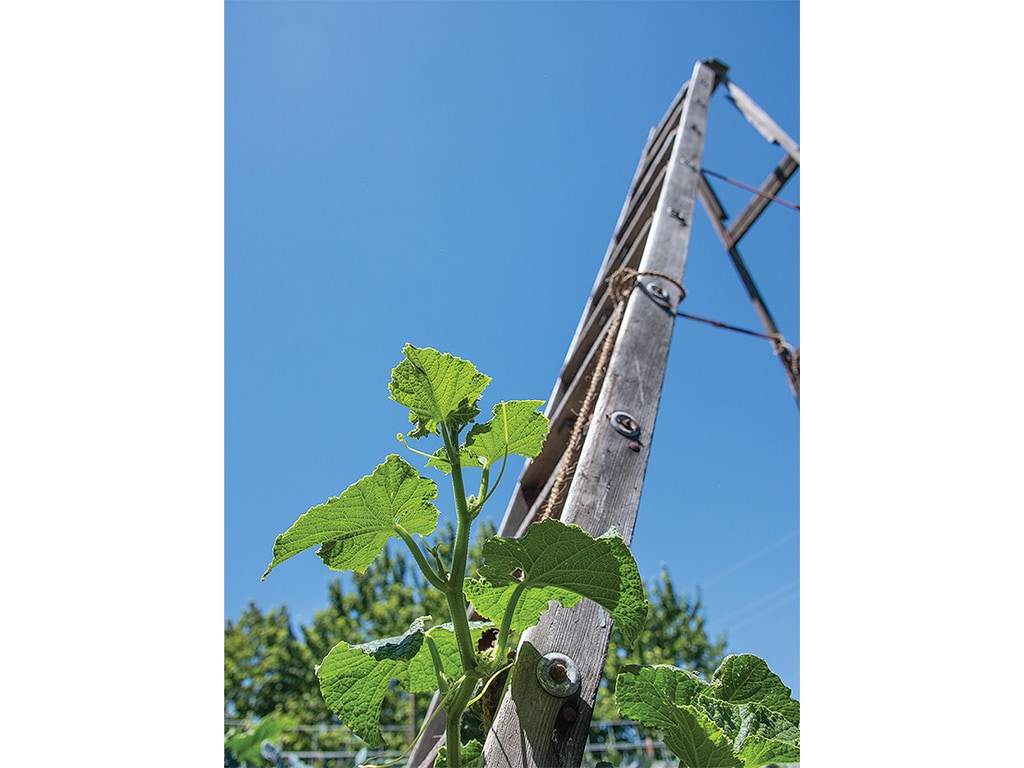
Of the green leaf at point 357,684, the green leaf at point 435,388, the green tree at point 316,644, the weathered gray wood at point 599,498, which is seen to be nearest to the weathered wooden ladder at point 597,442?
the weathered gray wood at point 599,498

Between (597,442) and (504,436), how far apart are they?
288 millimetres

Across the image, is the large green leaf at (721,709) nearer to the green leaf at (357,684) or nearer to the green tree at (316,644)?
the green leaf at (357,684)

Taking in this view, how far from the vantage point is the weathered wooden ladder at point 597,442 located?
0.56 m

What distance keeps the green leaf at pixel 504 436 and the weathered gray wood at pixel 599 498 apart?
178 mm

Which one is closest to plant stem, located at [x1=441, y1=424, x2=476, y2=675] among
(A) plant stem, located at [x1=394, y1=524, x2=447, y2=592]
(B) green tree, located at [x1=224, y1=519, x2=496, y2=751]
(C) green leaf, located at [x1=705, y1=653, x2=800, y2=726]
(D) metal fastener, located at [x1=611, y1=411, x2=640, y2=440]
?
(A) plant stem, located at [x1=394, y1=524, x2=447, y2=592]

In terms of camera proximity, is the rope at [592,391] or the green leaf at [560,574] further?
the rope at [592,391]

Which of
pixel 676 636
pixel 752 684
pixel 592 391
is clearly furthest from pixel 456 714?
pixel 676 636

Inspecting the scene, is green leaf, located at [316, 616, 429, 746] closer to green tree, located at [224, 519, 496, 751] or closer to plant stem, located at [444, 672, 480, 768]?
plant stem, located at [444, 672, 480, 768]

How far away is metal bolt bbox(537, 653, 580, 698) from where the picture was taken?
1.88ft

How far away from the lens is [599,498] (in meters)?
0.77

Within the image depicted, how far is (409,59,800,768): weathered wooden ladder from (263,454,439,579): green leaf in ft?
0.59
